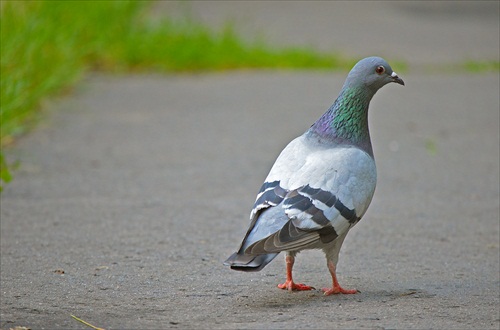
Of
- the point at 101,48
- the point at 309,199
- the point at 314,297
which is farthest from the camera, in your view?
the point at 101,48

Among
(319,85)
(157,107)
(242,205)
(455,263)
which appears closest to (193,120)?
(157,107)

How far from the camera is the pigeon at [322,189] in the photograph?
4.00m

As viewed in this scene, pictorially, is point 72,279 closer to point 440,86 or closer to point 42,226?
point 42,226

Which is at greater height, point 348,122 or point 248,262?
point 348,122

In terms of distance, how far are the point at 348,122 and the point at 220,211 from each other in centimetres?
182

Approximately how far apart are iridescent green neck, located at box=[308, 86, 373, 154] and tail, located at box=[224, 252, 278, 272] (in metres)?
0.83

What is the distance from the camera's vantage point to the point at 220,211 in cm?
614

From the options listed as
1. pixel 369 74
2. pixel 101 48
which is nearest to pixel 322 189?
pixel 369 74

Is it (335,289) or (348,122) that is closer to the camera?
(335,289)

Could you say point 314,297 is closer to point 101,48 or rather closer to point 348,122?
point 348,122

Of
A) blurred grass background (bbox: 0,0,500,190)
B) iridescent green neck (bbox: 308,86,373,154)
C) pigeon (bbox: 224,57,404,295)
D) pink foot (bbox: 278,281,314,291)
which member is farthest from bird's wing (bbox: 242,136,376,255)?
blurred grass background (bbox: 0,0,500,190)

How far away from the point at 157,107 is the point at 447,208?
13.9 ft

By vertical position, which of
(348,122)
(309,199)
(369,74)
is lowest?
(309,199)

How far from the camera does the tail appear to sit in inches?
153
